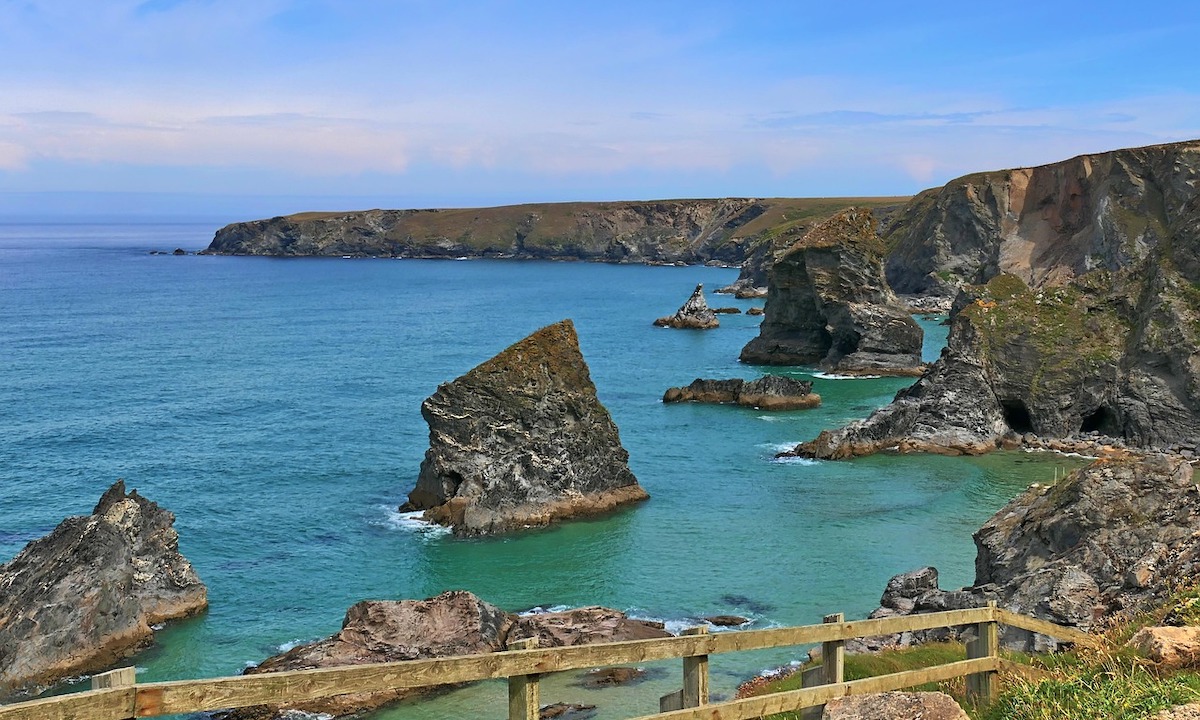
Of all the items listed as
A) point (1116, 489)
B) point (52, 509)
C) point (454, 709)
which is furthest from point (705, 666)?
point (52, 509)

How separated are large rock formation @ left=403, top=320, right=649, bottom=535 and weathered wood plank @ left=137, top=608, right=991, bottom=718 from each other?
3492cm

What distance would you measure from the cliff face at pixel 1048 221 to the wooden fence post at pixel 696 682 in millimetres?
102116

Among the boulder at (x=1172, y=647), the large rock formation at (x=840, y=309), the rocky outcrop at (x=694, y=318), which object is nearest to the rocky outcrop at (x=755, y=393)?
the large rock formation at (x=840, y=309)

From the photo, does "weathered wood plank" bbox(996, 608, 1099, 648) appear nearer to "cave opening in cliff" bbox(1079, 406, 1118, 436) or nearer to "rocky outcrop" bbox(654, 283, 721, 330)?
"cave opening in cliff" bbox(1079, 406, 1118, 436)

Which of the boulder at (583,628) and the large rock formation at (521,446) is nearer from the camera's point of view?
the boulder at (583,628)

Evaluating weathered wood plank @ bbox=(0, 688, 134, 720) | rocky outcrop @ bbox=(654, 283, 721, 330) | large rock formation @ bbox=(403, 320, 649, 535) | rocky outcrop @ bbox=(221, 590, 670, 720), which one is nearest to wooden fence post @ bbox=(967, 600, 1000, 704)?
weathered wood plank @ bbox=(0, 688, 134, 720)

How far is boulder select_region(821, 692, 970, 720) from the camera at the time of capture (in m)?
10.2

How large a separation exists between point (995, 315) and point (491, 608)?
44.2m

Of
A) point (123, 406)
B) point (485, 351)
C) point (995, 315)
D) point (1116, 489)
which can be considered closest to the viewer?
point (1116, 489)

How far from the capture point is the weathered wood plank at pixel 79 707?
6.43 meters

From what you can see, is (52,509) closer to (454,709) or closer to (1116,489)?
(454,709)

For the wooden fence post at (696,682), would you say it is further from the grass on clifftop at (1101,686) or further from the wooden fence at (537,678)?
the grass on clifftop at (1101,686)

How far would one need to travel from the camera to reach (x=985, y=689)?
508 inches

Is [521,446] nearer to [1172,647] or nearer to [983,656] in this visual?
[983,656]
